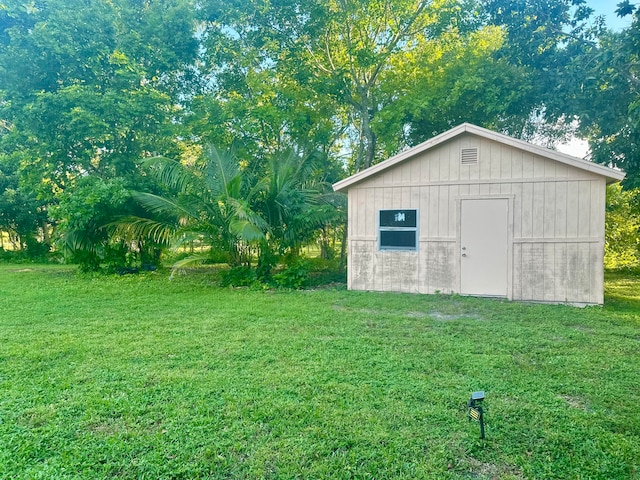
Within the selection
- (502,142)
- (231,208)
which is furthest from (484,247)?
(231,208)

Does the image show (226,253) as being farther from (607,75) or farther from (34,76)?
(607,75)

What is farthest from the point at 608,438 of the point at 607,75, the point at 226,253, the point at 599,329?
the point at 607,75

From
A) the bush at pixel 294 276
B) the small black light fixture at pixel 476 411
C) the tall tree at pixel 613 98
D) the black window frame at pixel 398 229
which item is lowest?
the small black light fixture at pixel 476 411

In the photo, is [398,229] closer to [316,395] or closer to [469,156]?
[469,156]

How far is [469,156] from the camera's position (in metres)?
7.44

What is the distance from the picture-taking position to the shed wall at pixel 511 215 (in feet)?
22.5

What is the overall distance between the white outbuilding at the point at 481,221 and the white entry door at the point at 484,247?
0.7 inches

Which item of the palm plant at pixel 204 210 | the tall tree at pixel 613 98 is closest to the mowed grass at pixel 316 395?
the palm plant at pixel 204 210

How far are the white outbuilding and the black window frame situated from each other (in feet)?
0.06

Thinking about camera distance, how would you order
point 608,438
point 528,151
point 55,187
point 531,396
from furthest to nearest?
point 55,187, point 528,151, point 531,396, point 608,438

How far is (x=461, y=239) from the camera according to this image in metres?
7.54

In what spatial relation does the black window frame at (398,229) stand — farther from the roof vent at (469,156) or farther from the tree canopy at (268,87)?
the tree canopy at (268,87)

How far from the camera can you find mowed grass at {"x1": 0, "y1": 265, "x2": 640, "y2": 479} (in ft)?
7.43

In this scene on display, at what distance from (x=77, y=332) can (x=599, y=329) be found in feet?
21.4
